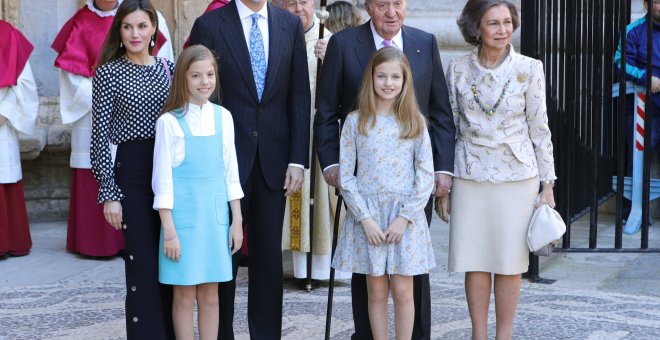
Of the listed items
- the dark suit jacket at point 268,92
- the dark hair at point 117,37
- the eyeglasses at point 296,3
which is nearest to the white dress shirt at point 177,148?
the dark suit jacket at point 268,92

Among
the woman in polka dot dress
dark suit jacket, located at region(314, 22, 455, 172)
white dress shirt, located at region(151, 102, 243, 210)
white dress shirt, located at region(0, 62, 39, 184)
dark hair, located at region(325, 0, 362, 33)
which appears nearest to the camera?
white dress shirt, located at region(151, 102, 243, 210)

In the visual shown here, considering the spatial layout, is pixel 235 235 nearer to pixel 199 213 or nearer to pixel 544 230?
pixel 199 213

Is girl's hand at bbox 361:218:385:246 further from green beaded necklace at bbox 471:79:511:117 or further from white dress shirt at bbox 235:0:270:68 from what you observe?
white dress shirt at bbox 235:0:270:68

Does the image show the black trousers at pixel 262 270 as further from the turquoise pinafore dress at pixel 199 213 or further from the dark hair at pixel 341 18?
the dark hair at pixel 341 18

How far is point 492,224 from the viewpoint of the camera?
16.9 feet

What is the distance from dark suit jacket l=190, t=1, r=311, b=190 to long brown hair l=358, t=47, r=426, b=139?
369mm

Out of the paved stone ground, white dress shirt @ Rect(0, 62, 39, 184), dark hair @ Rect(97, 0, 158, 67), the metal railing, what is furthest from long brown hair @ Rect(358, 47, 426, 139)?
white dress shirt @ Rect(0, 62, 39, 184)

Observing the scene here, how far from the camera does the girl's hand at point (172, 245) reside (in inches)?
184

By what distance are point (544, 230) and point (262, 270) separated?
48.3 inches

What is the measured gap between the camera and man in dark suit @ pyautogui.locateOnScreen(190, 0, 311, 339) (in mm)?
5035

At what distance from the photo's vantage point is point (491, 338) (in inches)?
223

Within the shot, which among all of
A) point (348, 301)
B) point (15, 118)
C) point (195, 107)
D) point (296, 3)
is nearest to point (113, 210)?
point (195, 107)

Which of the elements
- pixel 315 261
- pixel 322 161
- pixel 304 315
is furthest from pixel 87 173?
pixel 322 161

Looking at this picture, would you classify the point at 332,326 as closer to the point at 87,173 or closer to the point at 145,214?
the point at 145,214
